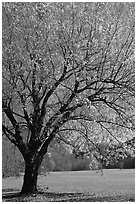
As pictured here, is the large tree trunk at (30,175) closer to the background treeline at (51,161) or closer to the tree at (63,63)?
the tree at (63,63)

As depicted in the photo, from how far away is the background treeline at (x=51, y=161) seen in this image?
22516 mm

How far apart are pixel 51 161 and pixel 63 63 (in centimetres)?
1911

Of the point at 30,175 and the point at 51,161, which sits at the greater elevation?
the point at 30,175

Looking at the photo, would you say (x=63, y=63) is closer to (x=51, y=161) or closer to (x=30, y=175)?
(x=30, y=175)

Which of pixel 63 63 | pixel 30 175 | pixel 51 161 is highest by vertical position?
pixel 63 63

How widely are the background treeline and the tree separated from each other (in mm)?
2909

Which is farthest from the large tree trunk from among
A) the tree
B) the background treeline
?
the background treeline

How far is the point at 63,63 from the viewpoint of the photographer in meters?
16.2

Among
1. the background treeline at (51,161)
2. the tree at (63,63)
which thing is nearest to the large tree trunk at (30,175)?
the tree at (63,63)

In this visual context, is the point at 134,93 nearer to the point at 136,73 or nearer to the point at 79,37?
the point at 136,73

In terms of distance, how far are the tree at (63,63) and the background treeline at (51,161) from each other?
2909 mm

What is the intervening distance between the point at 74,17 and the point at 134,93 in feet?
13.4

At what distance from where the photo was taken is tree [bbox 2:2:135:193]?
1548 cm

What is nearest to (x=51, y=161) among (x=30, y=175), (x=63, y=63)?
(x=30, y=175)
